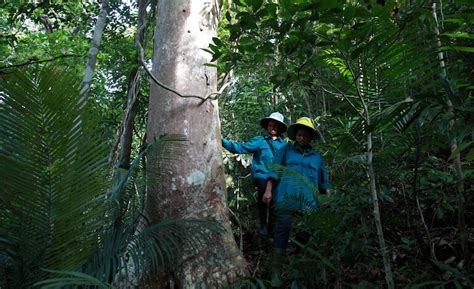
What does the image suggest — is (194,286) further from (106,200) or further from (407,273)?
(407,273)

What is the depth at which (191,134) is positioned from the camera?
3506 mm

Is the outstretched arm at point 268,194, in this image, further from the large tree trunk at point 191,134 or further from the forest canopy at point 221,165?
the large tree trunk at point 191,134

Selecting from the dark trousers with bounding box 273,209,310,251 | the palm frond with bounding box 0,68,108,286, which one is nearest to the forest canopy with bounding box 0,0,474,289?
the palm frond with bounding box 0,68,108,286

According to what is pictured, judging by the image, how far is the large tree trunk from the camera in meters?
3.11

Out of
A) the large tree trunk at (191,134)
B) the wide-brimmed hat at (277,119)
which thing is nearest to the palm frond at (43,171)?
the large tree trunk at (191,134)

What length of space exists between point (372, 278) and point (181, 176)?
1.64 meters

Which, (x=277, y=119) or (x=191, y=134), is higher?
(x=277, y=119)

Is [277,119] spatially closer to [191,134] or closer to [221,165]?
[221,165]

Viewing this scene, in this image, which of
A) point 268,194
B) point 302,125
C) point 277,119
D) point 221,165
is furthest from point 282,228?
point 277,119

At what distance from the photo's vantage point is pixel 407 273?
292cm

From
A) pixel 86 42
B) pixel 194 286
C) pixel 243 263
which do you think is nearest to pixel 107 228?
pixel 194 286

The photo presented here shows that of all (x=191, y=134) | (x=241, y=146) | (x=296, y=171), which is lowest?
(x=296, y=171)

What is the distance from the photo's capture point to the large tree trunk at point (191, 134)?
3.11 m

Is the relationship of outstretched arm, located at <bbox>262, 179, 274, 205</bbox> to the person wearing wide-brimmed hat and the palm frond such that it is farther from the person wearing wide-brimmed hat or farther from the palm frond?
the palm frond
